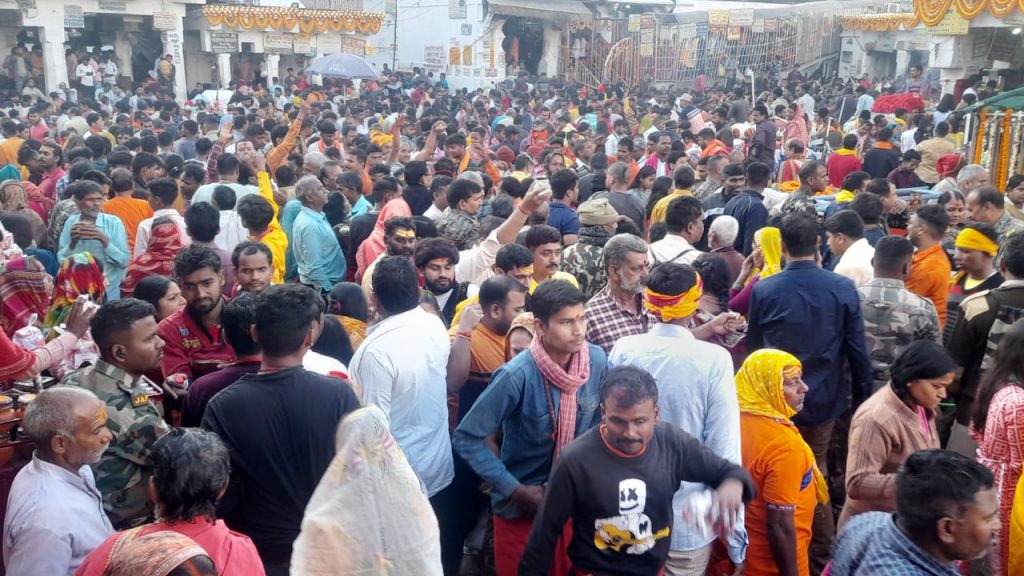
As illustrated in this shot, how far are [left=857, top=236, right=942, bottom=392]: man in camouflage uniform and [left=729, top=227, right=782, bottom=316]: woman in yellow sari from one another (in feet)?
1.81

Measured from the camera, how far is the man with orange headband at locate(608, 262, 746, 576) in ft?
10.8

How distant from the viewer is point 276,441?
297 cm

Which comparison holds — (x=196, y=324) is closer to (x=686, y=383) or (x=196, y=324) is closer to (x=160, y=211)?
(x=686, y=383)

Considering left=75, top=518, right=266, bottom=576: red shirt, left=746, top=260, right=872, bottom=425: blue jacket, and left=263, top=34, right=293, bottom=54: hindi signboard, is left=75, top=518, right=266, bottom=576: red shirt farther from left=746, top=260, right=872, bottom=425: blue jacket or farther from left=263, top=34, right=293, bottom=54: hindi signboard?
left=263, top=34, right=293, bottom=54: hindi signboard

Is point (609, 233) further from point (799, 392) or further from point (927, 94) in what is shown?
point (927, 94)

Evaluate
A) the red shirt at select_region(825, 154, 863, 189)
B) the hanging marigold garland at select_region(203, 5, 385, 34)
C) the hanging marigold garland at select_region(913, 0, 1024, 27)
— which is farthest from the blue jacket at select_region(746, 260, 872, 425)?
the hanging marigold garland at select_region(203, 5, 385, 34)

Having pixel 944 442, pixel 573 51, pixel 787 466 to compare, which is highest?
pixel 573 51

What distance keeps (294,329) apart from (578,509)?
3.69 feet

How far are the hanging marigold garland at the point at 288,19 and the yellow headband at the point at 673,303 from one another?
25.7 metres

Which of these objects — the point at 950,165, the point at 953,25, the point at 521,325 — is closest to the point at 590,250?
the point at 521,325

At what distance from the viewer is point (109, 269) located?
6.33 m

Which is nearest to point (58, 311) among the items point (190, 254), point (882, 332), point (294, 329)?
point (190, 254)

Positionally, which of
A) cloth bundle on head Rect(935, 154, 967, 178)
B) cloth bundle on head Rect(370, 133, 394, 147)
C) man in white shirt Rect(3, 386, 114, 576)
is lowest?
man in white shirt Rect(3, 386, 114, 576)

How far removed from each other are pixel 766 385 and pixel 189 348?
8.40 feet
